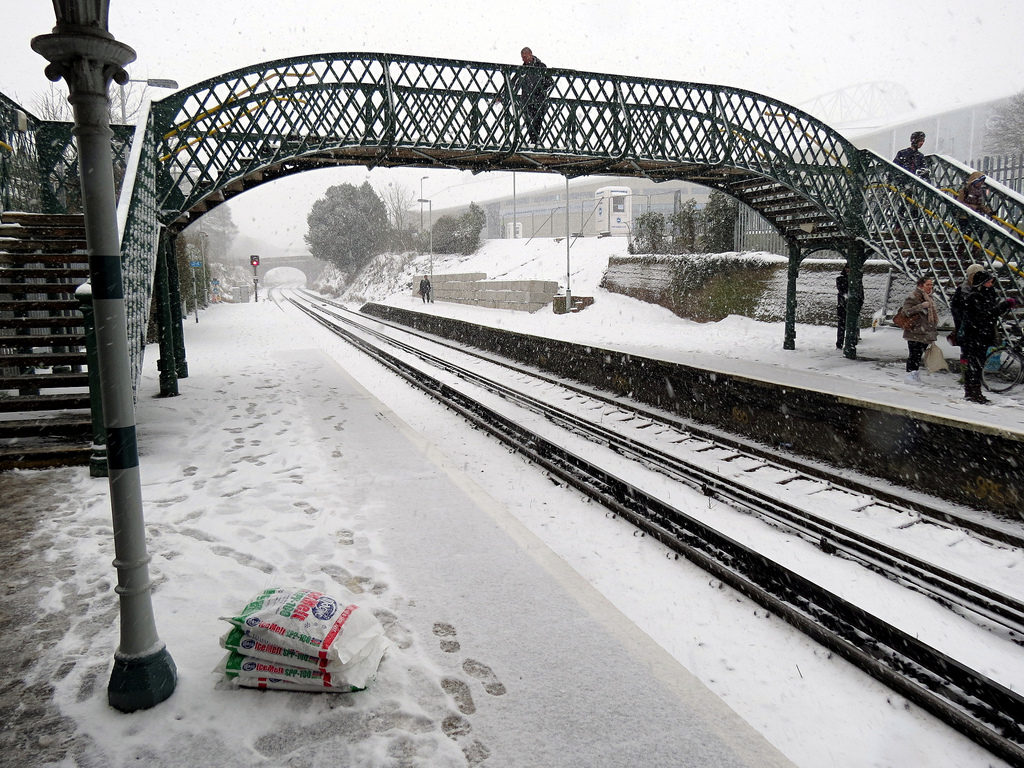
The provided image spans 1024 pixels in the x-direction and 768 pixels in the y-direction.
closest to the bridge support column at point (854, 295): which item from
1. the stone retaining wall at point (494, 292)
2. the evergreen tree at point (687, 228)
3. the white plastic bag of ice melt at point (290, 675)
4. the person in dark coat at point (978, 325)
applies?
the person in dark coat at point (978, 325)

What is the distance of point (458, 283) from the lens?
131 ft

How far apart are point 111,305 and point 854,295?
16664mm

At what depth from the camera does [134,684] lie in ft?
10.3

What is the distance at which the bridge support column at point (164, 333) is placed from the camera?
11.6m

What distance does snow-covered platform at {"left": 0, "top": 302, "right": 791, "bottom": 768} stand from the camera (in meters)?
3.03

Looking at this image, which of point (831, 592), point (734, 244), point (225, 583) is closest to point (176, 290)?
point (225, 583)

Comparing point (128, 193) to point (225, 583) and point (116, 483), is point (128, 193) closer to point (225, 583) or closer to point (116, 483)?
point (225, 583)

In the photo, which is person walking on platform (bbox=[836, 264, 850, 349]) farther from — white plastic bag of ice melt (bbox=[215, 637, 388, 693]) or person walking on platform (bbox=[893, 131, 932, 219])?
white plastic bag of ice melt (bbox=[215, 637, 388, 693])

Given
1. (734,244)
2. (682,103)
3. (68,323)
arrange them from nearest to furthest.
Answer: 1. (68,323)
2. (682,103)
3. (734,244)

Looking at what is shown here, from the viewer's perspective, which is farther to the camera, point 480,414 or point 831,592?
point 480,414

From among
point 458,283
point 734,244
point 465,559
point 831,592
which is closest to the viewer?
point 831,592

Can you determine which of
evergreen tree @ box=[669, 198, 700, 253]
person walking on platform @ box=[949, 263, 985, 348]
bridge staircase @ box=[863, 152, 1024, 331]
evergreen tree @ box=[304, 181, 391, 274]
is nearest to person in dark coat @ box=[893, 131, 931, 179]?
bridge staircase @ box=[863, 152, 1024, 331]

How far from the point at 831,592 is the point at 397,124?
11.2m

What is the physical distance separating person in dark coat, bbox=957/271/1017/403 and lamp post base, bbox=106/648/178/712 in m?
11.9
